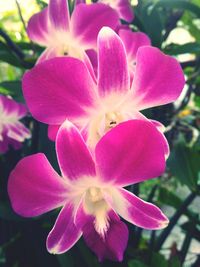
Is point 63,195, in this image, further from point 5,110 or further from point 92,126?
point 5,110

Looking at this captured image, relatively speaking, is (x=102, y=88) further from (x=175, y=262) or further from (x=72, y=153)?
(x=175, y=262)

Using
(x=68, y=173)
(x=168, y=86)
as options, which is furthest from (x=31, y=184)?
(x=168, y=86)

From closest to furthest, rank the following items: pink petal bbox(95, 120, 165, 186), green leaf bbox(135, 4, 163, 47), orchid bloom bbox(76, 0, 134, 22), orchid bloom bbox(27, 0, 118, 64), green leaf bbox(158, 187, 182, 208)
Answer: pink petal bbox(95, 120, 165, 186) → orchid bloom bbox(27, 0, 118, 64) → orchid bloom bbox(76, 0, 134, 22) → green leaf bbox(135, 4, 163, 47) → green leaf bbox(158, 187, 182, 208)

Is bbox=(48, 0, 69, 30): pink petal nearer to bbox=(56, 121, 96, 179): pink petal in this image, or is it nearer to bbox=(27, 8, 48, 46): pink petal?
bbox=(27, 8, 48, 46): pink petal

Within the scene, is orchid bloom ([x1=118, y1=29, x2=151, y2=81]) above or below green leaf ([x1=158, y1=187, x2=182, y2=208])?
above

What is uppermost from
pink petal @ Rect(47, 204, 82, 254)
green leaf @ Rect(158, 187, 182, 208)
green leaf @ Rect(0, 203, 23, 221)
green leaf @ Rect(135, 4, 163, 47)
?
green leaf @ Rect(135, 4, 163, 47)

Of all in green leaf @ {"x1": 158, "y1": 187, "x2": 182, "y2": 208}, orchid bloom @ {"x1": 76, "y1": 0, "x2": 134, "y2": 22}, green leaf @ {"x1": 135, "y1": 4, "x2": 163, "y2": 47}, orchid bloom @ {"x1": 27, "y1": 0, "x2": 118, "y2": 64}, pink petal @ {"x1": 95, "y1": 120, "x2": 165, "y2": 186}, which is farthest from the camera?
green leaf @ {"x1": 158, "y1": 187, "x2": 182, "y2": 208}

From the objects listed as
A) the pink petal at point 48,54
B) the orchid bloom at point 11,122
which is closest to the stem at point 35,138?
the orchid bloom at point 11,122

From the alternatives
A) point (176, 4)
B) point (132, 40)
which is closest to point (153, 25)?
point (176, 4)

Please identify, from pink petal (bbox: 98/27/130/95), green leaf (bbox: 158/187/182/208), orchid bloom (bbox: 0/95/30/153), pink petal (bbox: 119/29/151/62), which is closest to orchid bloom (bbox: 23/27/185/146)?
pink petal (bbox: 98/27/130/95)
